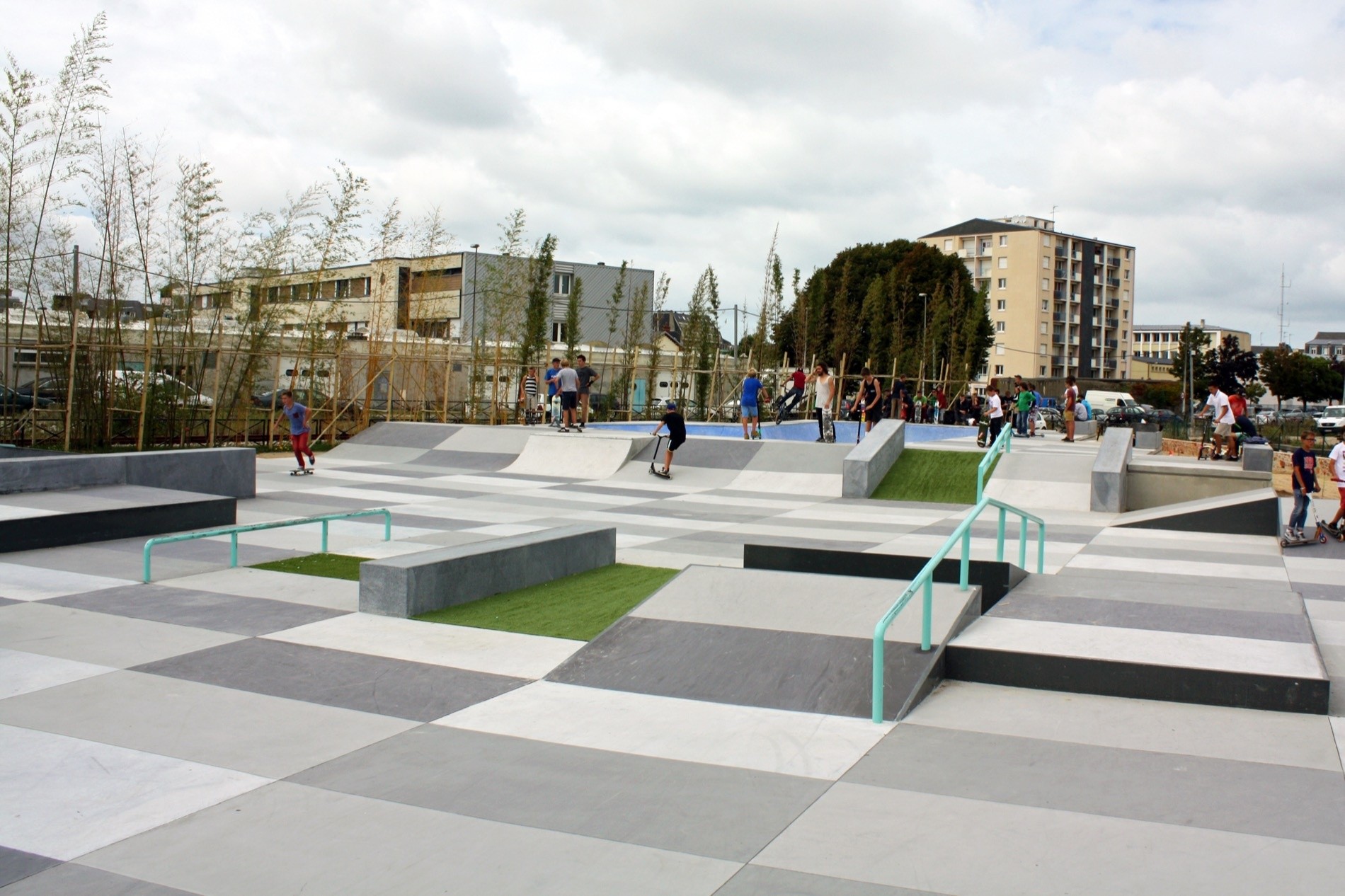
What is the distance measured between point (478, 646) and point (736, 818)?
3207 mm

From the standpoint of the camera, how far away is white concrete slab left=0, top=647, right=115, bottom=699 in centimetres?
598

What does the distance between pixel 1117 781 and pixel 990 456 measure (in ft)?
33.8

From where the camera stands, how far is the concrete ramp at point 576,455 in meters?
19.6

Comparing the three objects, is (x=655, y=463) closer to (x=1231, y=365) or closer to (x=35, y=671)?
(x=35, y=671)

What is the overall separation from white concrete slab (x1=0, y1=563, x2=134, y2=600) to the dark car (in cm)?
1036

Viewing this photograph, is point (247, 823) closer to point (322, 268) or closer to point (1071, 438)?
point (322, 268)

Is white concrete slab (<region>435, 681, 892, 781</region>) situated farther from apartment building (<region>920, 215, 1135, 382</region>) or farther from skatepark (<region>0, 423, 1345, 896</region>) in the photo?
apartment building (<region>920, 215, 1135, 382</region>)

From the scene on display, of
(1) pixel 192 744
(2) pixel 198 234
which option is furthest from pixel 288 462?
(1) pixel 192 744

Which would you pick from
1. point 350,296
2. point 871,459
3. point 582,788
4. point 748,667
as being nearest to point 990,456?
point 871,459

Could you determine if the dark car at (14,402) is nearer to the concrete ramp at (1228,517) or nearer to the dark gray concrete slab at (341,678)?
the dark gray concrete slab at (341,678)

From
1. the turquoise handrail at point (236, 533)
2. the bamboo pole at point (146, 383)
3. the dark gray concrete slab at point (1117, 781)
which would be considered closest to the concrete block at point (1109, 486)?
the turquoise handrail at point (236, 533)

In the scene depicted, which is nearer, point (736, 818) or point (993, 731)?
point (736, 818)

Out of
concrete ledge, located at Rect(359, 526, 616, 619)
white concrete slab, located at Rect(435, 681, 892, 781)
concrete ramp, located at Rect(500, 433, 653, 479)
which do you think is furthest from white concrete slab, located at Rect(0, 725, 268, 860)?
concrete ramp, located at Rect(500, 433, 653, 479)

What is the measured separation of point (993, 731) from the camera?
5465 millimetres
